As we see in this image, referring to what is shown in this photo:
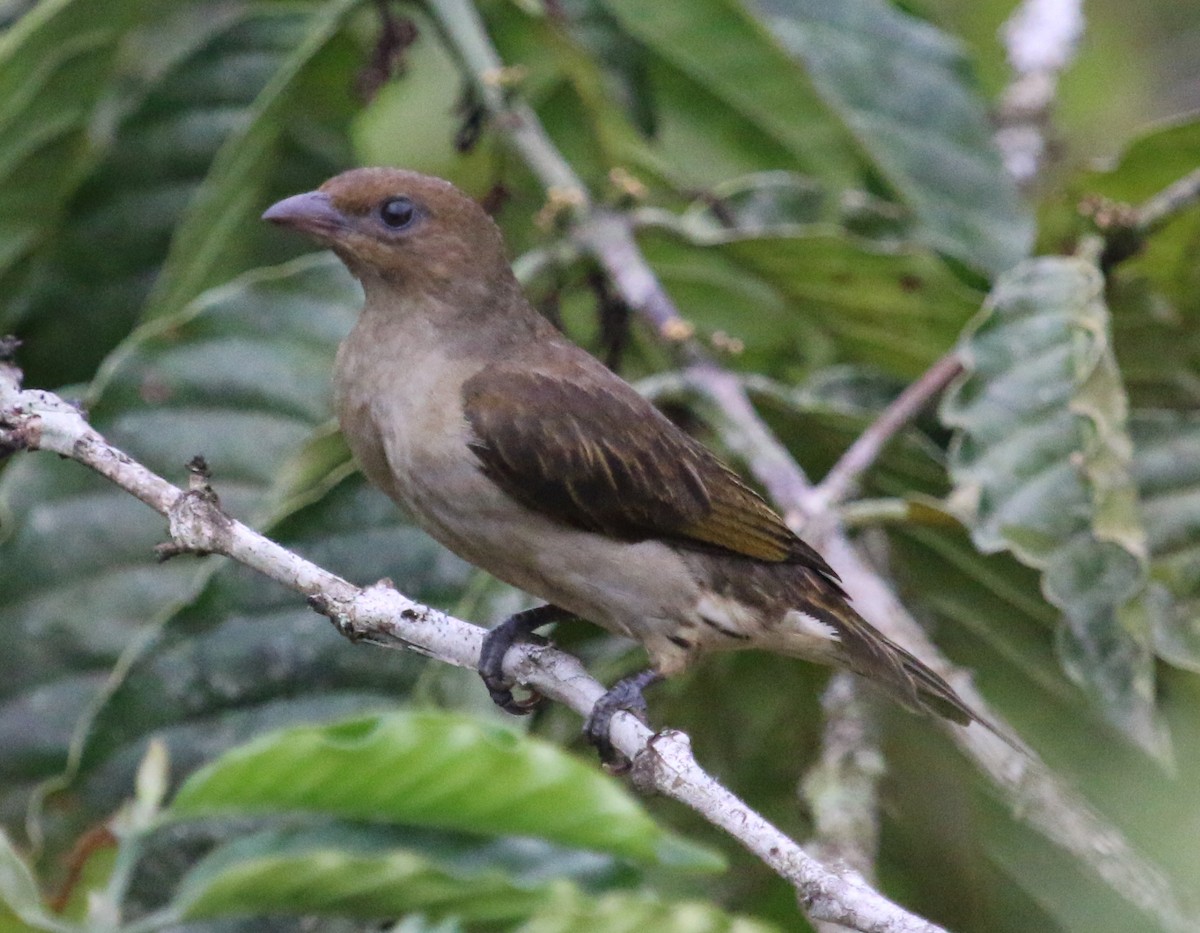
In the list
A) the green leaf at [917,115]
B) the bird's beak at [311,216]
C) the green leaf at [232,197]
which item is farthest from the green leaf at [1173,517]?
the green leaf at [232,197]

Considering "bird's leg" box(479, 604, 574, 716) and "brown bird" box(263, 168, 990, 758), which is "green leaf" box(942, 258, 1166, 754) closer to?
"brown bird" box(263, 168, 990, 758)

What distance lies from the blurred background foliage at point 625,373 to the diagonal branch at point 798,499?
3.4 inches

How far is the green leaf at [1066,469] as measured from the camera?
10.2 ft

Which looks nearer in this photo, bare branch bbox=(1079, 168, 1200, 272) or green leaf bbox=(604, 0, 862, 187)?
bare branch bbox=(1079, 168, 1200, 272)

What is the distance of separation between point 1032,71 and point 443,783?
3354 mm

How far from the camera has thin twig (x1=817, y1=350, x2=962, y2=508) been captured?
10.9 ft

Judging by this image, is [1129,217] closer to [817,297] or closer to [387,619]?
[817,297]

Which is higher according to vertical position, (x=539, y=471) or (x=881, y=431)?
(x=881, y=431)

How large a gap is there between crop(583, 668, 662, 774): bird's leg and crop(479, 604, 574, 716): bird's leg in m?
0.14

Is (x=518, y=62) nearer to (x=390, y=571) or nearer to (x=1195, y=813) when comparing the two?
(x=390, y=571)

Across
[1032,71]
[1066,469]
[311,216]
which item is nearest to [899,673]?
[1066,469]

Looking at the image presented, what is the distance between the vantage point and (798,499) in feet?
10.8

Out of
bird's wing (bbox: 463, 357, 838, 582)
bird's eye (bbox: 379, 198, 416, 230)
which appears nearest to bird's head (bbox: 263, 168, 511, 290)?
bird's eye (bbox: 379, 198, 416, 230)

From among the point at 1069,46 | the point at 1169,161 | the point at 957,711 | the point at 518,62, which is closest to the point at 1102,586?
the point at 957,711
